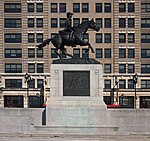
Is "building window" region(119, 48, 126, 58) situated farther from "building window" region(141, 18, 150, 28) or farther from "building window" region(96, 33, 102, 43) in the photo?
"building window" region(141, 18, 150, 28)

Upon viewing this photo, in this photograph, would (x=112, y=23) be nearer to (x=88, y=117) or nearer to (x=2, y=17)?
(x=2, y=17)

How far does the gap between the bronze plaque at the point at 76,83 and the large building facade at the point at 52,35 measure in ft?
193

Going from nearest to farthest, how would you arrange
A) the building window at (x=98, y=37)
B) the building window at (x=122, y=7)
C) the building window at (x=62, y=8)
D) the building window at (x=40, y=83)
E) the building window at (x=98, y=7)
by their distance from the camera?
the building window at (x=40, y=83) → the building window at (x=122, y=7) → the building window at (x=62, y=8) → the building window at (x=98, y=37) → the building window at (x=98, y=7)

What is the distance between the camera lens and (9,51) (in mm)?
90750

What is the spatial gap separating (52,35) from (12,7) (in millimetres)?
9596

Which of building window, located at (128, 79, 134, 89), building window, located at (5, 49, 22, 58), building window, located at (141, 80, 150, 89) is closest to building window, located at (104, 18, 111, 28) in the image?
building window, located at (128, 79, 134, 89)

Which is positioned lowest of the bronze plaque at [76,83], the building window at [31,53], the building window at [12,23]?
the bronze plaque at [76,83]

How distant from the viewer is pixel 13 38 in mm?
90625

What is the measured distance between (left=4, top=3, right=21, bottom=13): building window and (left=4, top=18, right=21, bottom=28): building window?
1622 mm

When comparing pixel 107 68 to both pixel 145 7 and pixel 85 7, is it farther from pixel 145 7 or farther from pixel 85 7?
pixel 145 7

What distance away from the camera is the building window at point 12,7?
9088 cm

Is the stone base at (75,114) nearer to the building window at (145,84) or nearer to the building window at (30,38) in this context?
the building window at (145,84)

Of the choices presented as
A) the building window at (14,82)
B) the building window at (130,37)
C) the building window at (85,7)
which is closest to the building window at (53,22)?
the building window at (85,7)

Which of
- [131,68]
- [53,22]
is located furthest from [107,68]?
[53,22]
